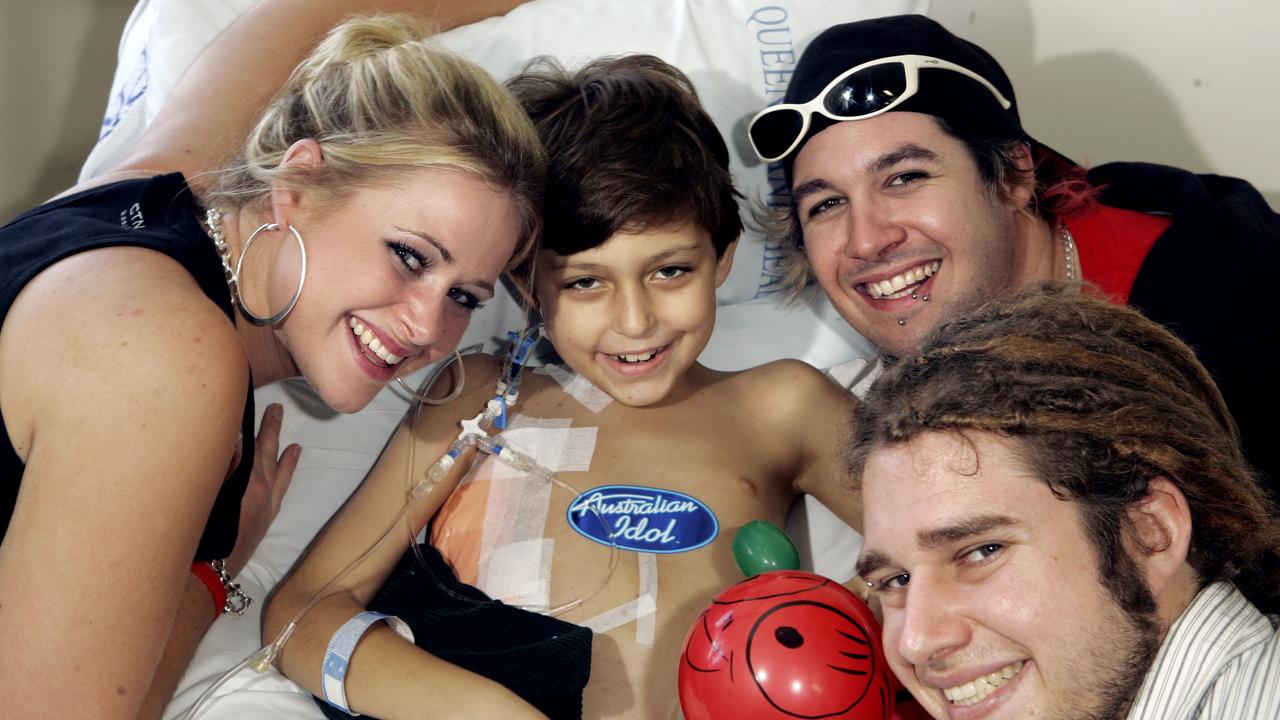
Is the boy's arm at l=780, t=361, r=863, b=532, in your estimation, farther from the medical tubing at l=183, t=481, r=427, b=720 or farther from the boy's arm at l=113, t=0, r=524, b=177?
the boy's arm at l=113, t=0, r=524, b=177

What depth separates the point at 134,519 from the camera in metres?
1.44

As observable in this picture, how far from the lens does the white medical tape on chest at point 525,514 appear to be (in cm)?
198

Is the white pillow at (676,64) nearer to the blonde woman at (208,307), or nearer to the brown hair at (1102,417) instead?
the blonde woman at (208,307)

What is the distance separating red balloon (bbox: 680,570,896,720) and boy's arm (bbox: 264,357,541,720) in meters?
0.38

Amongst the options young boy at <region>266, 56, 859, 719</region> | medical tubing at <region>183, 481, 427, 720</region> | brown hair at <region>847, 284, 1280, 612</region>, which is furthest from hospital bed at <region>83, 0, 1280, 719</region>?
brown hair at <region>847, 284, 1280, 612</region>

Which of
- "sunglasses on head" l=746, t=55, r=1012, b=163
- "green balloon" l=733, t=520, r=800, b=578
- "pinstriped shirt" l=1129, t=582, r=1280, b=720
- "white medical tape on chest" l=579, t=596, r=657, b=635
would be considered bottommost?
"white medical tape on chest" l=579, t=596, r=657, b=635

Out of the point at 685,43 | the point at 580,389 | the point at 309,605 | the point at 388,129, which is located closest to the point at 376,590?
the point at 309,605

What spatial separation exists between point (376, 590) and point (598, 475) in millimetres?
461

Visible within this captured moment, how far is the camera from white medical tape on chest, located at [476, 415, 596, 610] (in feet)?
6.49

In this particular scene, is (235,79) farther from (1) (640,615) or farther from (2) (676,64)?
(1) (640,615)

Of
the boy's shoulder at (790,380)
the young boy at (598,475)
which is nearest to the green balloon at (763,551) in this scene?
the young boy at (598,475)

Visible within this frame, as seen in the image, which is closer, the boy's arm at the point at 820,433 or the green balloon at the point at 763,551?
the green balloon at the point at 763,551

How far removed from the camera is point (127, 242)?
5.22 ft

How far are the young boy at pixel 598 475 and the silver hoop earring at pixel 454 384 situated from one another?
0.02m
